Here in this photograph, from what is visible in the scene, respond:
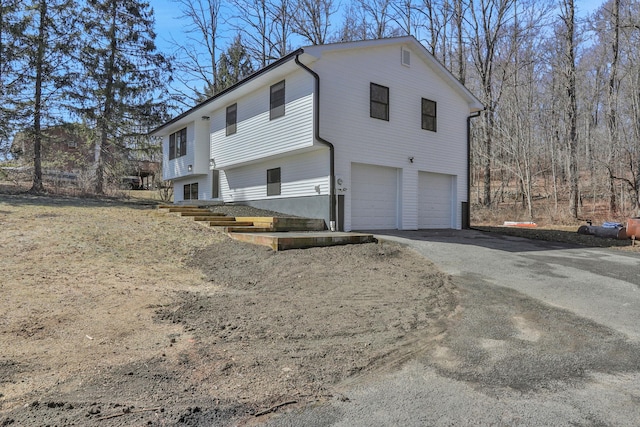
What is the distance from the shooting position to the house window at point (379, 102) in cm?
1204

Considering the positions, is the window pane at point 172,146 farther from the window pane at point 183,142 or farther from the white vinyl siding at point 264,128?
the white vinyl siding at point 264,128

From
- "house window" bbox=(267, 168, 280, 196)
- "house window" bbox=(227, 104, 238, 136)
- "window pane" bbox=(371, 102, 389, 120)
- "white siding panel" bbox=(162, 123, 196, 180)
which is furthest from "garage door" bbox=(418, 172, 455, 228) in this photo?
"white siding panel" bbox=(162, 123, 196, 180)

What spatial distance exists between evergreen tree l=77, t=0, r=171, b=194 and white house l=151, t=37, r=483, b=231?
713 centimetres

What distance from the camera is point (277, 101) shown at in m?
12.3

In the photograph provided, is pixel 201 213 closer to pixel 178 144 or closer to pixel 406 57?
pixel 178 144

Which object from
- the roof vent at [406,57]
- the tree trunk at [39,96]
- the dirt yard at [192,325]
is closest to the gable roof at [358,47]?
the roof vent at [406,57]

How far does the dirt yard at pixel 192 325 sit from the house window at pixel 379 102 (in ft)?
18.0

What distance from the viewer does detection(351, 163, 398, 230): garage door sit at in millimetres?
11742

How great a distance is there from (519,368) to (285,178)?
10374 millimetres

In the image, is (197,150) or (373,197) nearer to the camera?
(373,197)

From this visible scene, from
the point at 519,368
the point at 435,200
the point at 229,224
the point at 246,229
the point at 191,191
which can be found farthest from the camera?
the point at 191,191

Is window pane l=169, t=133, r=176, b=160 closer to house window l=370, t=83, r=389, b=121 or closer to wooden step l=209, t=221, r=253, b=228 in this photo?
wooden step l=209, t=221, r=253, b=228

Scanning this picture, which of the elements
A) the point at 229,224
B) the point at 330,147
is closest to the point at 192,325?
the point at 229,224

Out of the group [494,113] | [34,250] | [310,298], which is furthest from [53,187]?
[494,113]
